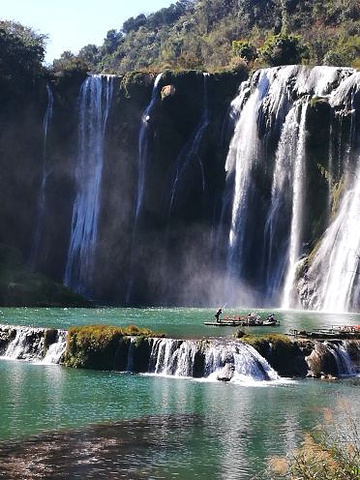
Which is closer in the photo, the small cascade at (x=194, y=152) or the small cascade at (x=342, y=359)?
the small cascade at (x=342, y=359)

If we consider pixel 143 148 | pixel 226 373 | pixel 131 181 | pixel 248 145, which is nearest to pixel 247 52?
pixel 143 148

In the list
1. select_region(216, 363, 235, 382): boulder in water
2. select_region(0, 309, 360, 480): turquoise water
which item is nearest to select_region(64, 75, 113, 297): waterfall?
select_region(0, 309, 360, 480): turquoise water

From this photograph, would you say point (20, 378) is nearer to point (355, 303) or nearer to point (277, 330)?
point (277, 330)

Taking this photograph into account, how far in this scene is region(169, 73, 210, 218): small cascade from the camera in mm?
77875

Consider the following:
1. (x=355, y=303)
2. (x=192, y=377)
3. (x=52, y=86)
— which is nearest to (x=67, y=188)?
(x=52, y=86)

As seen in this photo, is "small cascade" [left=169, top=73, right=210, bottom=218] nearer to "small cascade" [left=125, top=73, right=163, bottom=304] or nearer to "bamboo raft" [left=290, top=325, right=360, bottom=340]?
"small cascade" [left=125, top=73, right=163, bottom=304]

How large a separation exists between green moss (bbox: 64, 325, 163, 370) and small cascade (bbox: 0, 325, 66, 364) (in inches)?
46.1

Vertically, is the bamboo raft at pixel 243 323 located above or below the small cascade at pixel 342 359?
above

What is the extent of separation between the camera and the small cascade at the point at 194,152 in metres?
77.9

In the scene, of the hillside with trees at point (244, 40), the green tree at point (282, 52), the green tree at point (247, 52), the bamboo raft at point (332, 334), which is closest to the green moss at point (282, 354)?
the bamboo raft at point (332, 334)

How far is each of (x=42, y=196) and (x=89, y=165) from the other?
542 centimetres

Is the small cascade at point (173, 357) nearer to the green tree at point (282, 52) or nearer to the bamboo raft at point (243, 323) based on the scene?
the bamboo raft at point (243, 323)

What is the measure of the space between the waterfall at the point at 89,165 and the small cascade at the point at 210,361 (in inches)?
1699

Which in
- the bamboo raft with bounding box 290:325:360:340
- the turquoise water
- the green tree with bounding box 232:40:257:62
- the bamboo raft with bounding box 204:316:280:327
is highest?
the green tree with bounding box 232:40:257:62
